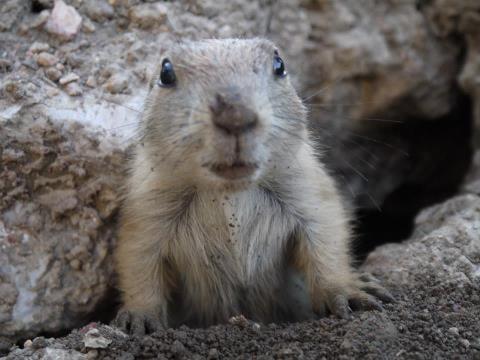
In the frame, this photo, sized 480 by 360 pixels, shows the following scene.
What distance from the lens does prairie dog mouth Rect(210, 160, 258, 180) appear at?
3768 mm

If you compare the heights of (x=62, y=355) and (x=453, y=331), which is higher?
(x=453, y=331)

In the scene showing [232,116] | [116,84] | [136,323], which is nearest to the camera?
[232,116]

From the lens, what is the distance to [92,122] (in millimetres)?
5152

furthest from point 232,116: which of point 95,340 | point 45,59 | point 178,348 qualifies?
point 45,59

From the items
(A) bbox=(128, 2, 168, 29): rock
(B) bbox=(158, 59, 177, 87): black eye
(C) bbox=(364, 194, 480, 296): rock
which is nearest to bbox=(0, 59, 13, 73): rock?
(A) bbox=(128, 2, 168, 29): rock

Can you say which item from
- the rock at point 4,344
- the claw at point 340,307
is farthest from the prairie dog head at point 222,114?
the rock at point 4,344

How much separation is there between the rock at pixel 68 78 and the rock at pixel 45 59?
6.3 inches

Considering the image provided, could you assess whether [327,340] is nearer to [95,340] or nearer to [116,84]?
[95,340]

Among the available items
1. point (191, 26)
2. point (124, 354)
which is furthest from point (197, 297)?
point (191, 26)

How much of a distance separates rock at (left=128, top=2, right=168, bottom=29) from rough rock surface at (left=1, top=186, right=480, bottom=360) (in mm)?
2726

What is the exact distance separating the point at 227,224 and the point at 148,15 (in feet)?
7.20

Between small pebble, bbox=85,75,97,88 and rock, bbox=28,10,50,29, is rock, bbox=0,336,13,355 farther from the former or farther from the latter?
rock, bbox=28,10,50,29

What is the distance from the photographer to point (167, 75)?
14.4 ft

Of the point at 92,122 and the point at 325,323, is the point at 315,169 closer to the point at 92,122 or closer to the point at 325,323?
the point at 325,323
